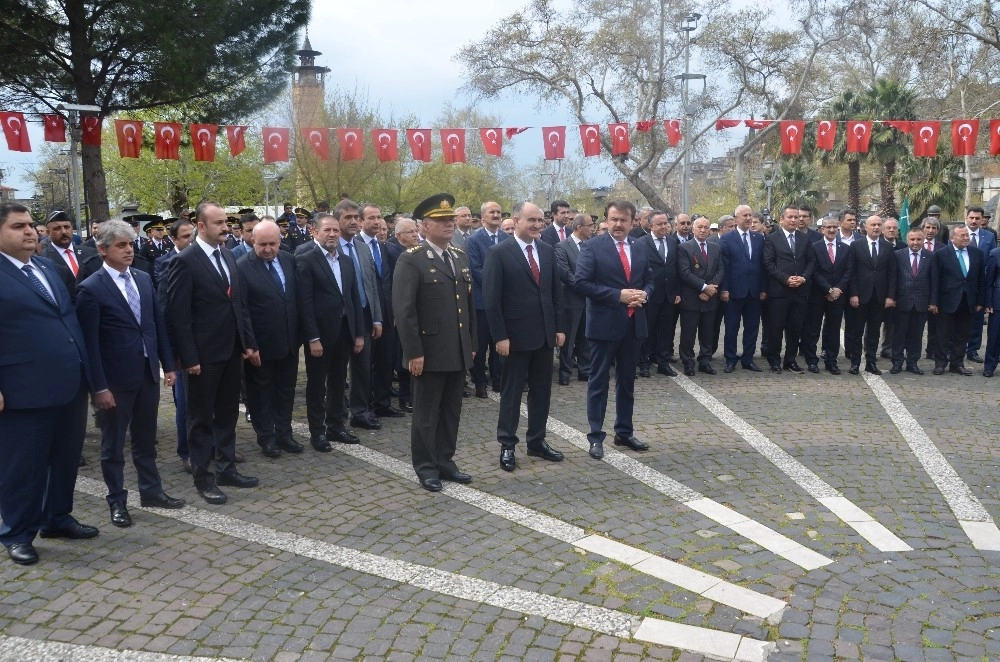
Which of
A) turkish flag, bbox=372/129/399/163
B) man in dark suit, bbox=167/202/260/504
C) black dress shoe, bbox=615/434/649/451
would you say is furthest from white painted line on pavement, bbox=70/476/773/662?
turkish flag, bbox=372/129/399/163

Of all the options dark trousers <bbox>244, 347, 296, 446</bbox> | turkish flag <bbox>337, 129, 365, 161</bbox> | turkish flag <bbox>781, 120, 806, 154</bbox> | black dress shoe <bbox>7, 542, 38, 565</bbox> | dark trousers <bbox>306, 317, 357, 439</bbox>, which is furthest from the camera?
turkish flag <bbox>781, 120, 806, 154</bbox>

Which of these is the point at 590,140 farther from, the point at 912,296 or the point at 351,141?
the point at 912,296

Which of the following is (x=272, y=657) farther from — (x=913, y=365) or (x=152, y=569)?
(x=913, y=365)

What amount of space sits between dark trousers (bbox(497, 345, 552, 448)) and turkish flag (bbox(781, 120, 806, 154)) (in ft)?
53.1

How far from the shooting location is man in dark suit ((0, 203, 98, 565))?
183 inches

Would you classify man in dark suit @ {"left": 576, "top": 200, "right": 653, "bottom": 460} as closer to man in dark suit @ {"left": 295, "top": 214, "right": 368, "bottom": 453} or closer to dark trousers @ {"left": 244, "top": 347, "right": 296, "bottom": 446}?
man in dark suit @ {"left": 295, "top": 214, "right": 368, "bottom": 453}

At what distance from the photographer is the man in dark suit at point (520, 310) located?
6.62 meters

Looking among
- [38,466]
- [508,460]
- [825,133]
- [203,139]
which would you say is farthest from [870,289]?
[203,139]

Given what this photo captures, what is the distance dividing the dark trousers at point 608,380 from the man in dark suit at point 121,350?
3.41 metres

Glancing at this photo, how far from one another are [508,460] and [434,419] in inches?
30.7

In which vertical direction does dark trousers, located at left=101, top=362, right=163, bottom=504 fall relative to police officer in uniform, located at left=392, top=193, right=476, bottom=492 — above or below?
below

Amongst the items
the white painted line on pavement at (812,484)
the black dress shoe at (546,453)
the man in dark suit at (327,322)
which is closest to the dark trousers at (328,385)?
the man in dark suit at (327,322)

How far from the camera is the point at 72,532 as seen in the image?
5203mm

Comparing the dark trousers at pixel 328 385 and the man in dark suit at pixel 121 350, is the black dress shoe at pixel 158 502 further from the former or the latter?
the dark trousers at pixel 328 385
